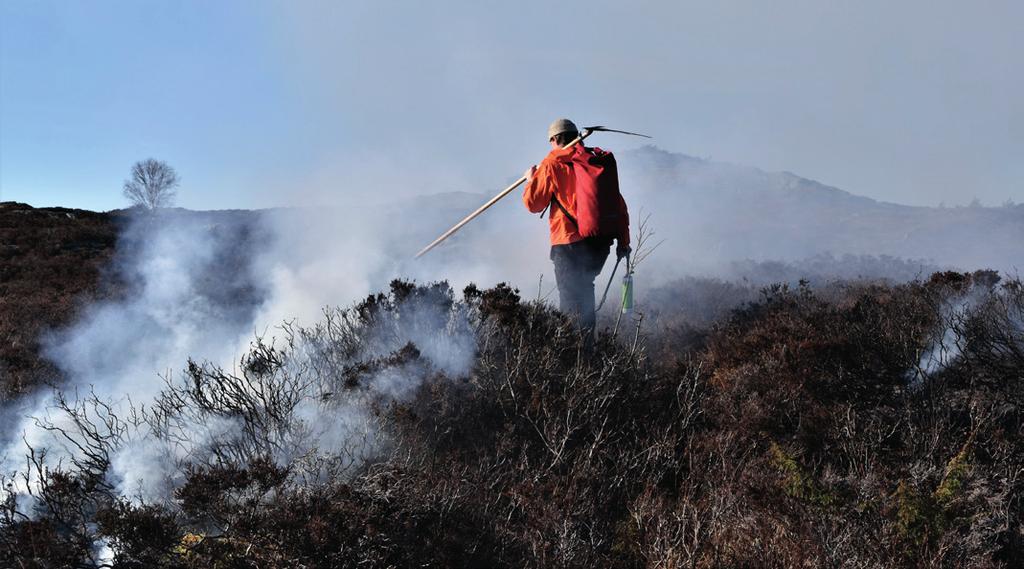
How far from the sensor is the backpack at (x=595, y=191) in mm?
5559

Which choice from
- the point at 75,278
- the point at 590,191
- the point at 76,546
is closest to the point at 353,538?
the point at 76,546

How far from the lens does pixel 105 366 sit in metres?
5.48

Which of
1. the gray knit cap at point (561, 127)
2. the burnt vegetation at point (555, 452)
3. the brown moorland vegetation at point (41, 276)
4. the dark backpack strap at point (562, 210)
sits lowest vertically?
the burnt vegetation at point (555, 452)

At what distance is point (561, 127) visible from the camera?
5.96 m

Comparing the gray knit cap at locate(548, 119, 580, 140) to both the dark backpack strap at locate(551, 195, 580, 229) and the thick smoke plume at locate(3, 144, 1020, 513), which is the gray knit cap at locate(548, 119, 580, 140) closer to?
the dark backpack strap at locate(551, 195, 580, 229)

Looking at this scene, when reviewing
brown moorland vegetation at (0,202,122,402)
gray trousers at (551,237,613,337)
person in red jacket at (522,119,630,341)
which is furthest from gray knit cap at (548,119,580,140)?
brown moorland vegetation at (0,202,122,402)

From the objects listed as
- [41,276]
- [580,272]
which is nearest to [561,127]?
[580,272]

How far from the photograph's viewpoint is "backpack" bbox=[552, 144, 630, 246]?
556 cm

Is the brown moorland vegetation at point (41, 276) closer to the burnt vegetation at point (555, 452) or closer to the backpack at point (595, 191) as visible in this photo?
the burnt vegetation at point (555, 452)

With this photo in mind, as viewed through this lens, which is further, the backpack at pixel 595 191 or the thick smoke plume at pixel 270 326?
the backpack at pixel 595 191

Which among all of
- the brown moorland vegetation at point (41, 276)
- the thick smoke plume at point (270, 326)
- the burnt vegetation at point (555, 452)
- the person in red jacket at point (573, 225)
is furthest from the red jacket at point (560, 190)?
the brown moorland vegetation at point (41, 276)

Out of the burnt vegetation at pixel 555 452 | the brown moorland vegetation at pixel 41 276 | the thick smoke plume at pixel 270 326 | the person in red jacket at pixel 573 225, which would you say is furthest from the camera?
the person in red jacket at pixel 573 225

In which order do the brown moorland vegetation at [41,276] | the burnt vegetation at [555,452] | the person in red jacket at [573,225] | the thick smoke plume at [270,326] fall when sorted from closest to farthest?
1. the burnt vegetation at [555,452]
2. the thick smoke plume at [270,326]
3. the brown moorland vegetation at [41,276]
4. the person in red jacket at [573,225]

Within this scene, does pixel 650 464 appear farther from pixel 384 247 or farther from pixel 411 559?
pixel 384 247
